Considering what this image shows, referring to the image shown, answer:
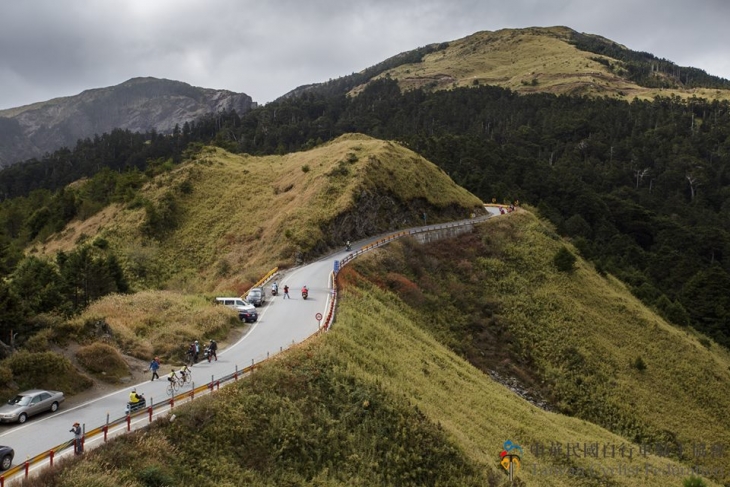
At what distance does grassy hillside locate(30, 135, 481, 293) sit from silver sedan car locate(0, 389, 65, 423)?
20632mm

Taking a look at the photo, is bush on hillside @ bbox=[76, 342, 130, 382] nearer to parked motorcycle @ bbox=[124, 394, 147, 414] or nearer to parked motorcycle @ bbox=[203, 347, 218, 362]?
parked motorcycle @ bbox=[203, 347, 218, 362]

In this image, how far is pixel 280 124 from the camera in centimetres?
15138

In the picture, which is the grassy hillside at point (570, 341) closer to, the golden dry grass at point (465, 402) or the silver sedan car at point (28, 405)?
the golden dry grass at point (465, 402)

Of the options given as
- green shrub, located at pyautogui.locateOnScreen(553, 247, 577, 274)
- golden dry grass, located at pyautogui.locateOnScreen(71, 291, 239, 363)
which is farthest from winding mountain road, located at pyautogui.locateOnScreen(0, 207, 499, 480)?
green shrub, located at pyautogui.locateOnScreen(553, 247, 577, 274)

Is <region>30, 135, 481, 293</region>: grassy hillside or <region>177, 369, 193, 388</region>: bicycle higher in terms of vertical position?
<region>30, 135, 481, 293</region>: grassy hillside

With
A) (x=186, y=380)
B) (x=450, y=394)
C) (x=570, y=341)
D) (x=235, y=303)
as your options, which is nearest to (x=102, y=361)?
(x=186, y=380)

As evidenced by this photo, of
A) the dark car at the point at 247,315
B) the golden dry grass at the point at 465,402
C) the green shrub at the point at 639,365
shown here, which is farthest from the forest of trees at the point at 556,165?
the golden dry grass at the point at 465,402

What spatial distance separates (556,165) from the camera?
130 metres

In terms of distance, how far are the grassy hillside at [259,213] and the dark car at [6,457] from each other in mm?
24345

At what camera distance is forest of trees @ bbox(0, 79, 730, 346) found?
72.1 metres

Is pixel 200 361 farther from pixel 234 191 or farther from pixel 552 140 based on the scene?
pixel 552 140

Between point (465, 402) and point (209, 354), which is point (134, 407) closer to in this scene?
point (209, 354)

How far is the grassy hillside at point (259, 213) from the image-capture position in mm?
48188

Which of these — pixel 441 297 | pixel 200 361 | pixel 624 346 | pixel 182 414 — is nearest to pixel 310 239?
pixel 441 297
